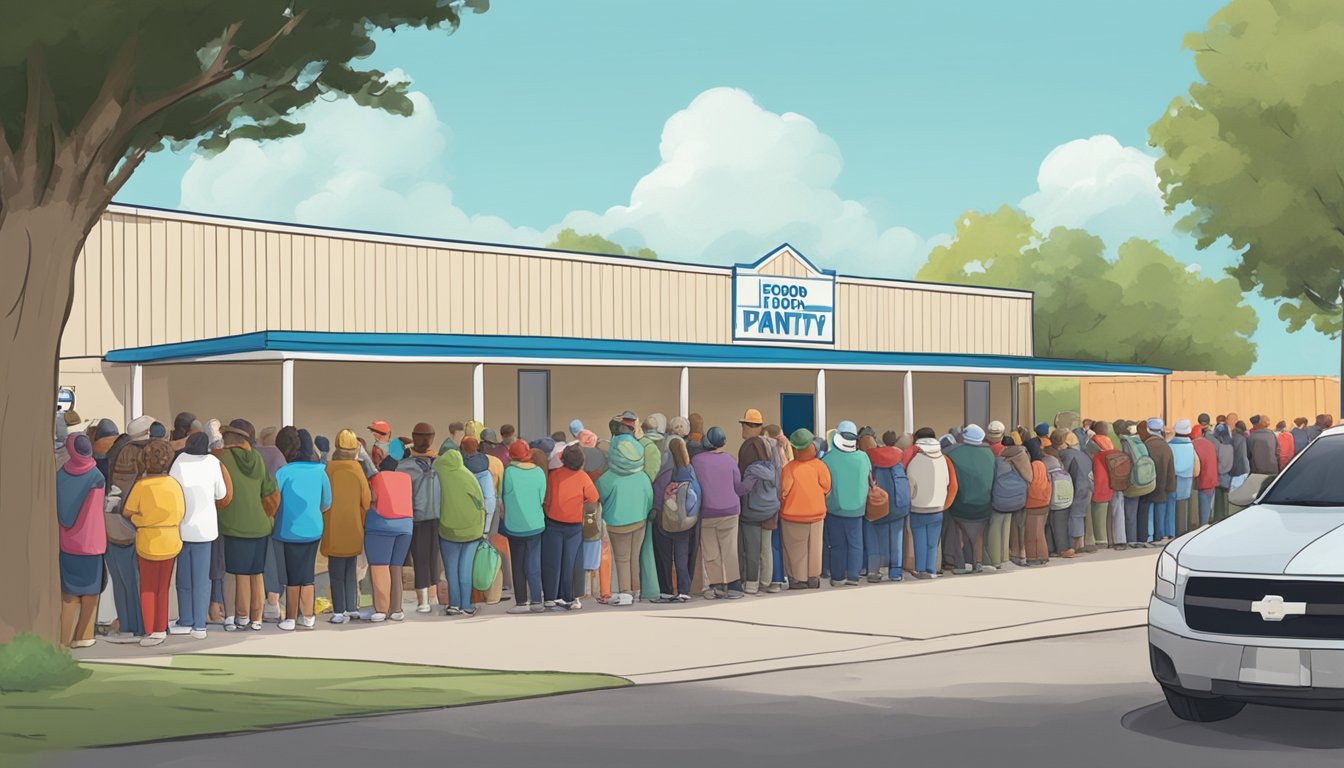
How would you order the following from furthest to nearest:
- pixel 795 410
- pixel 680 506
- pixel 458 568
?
pixel 795 410
pixel 680 506
pixel 458 568

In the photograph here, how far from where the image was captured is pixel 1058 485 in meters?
20.5

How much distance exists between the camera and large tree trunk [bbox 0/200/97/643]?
12.6m

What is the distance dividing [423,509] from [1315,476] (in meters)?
7.94

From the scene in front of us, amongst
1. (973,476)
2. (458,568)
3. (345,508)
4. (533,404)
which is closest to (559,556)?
(458,568)

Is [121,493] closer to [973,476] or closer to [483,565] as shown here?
[483,565]

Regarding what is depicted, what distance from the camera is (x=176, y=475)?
1395 cm

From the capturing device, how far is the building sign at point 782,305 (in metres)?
37.5

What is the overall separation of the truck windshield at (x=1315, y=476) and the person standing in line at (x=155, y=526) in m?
8.23

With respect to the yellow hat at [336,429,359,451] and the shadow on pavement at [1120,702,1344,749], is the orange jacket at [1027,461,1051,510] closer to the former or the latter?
the yellow hat at [336,429,359,451]

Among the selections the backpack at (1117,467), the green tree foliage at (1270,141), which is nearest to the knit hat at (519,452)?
the backpack at (1117,467)

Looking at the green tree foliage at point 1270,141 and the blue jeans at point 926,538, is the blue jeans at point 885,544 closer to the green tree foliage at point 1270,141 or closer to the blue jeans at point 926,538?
the blue jeans at point 926,538

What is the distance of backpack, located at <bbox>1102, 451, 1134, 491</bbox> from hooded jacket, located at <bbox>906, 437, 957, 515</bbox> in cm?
415

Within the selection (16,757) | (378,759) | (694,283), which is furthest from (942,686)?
(694,283)

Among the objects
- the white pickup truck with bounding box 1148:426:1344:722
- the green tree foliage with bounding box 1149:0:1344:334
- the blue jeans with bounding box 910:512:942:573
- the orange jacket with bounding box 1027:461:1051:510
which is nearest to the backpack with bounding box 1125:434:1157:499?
the orange jacket with bounding box 1027:461:1051:510
